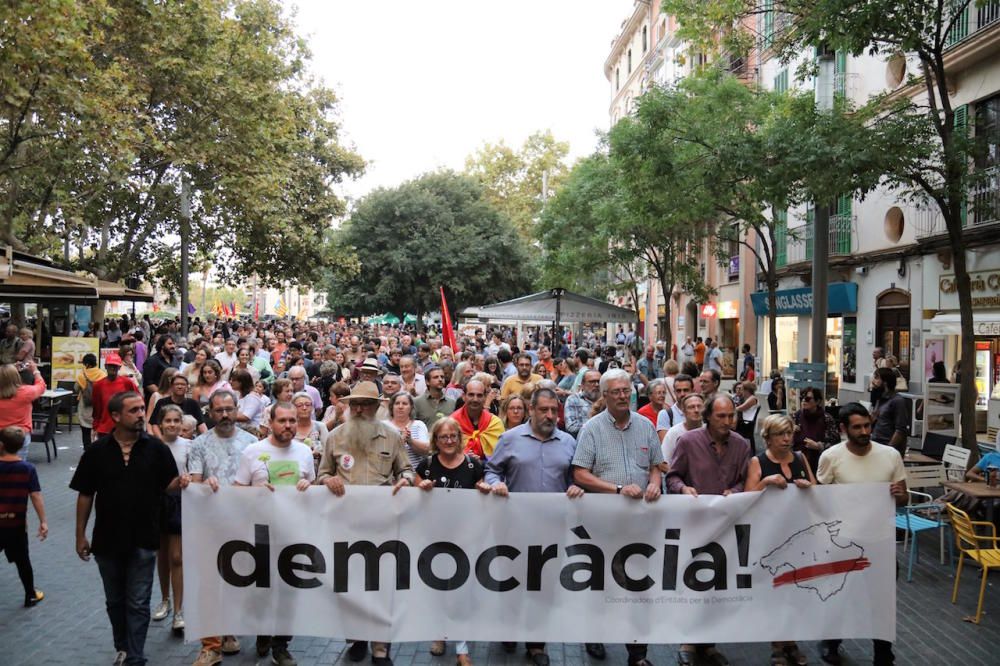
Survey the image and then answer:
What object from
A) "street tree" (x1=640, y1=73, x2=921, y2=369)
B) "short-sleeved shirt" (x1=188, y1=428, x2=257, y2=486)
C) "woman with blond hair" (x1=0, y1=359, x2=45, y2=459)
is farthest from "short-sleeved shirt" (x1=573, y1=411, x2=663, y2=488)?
"street tree" (x1=640, y1=73, x2=921, y2=369)

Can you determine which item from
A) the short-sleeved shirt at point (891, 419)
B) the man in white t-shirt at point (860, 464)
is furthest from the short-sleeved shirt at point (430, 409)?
the short-sleeved shirt at point (891, 419)

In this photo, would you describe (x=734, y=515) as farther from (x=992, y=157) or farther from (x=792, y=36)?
(x=992, y=157)

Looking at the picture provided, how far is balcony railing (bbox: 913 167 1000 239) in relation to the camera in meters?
15.4

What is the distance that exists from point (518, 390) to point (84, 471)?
5625 millimetres

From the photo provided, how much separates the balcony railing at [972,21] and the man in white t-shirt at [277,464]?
16214 millimetres

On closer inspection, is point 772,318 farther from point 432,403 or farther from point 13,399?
point 13,399

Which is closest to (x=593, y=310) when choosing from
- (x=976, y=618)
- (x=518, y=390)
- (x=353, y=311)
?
(x=518, y=390)

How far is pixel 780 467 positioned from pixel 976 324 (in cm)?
1309

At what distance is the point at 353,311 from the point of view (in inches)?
2068

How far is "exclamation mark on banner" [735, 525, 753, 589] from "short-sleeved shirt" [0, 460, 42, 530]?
4.90 m

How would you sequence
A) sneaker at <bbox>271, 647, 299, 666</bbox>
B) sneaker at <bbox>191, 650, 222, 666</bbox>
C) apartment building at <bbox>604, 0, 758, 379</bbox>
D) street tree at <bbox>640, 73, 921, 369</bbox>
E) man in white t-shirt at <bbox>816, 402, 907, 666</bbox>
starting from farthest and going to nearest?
apartment building at <bbox>604, 0, 758, 379</bbox>, street tree at <bbox>640, 73, 921, 369</bbox>, man in white t-shirt at <bbox>816, 402, 907, 666</bbox>, sneaker at <bbox>271, 647, 299, 666</bbox>, sneaker at <bbox>191, 650, 222, 666</bbox>

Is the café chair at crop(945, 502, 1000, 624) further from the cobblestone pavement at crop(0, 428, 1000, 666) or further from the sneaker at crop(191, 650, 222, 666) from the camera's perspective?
the sneaker at crop(191, 650, 222, 666)

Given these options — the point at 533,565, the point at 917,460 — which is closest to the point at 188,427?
the point at 533,565

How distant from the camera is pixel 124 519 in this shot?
538 centimetres
